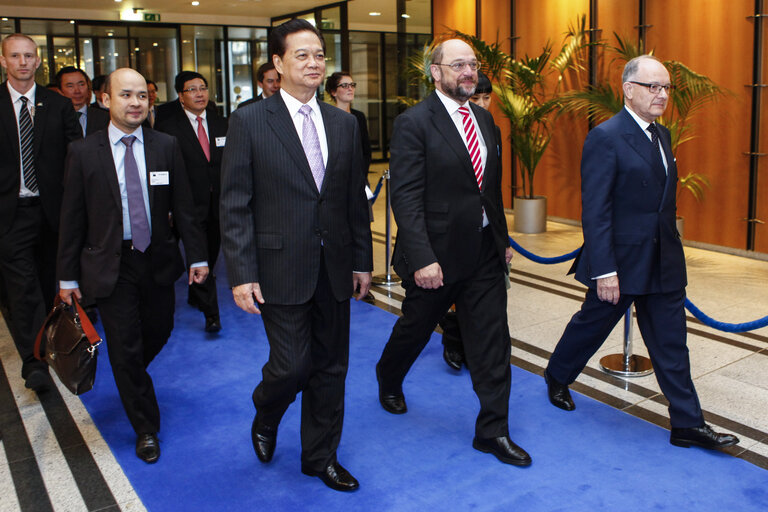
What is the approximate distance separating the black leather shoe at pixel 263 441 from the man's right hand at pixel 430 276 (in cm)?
91

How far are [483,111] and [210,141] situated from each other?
2.61m

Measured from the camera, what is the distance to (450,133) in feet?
10.7

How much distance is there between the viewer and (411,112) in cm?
329

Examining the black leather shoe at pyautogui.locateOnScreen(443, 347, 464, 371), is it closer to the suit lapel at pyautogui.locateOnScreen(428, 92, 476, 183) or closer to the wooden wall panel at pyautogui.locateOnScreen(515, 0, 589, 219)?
the suit lapel at pyautogui.locateOnScreen(428, 92, 476, 183)

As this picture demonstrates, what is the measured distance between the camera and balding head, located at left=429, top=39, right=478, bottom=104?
3201mm

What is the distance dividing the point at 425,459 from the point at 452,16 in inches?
347

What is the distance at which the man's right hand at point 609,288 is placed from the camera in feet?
11.1

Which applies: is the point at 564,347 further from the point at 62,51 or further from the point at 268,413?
the point at 62,51

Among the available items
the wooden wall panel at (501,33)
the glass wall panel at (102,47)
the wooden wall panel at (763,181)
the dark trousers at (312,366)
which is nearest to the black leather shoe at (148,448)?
the dark trousers at (312,366)

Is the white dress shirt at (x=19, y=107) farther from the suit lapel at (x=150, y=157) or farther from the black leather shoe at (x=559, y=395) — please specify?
the black leather shoe at (x=559, y=395)

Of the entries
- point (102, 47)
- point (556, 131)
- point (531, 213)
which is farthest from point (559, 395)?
point (102, 47)

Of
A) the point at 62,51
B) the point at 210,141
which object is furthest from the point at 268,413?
the point at 62,51

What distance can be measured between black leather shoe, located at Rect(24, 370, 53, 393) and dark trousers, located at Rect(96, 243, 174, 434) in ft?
3.37

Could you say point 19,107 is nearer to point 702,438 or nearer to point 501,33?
point 702,438
